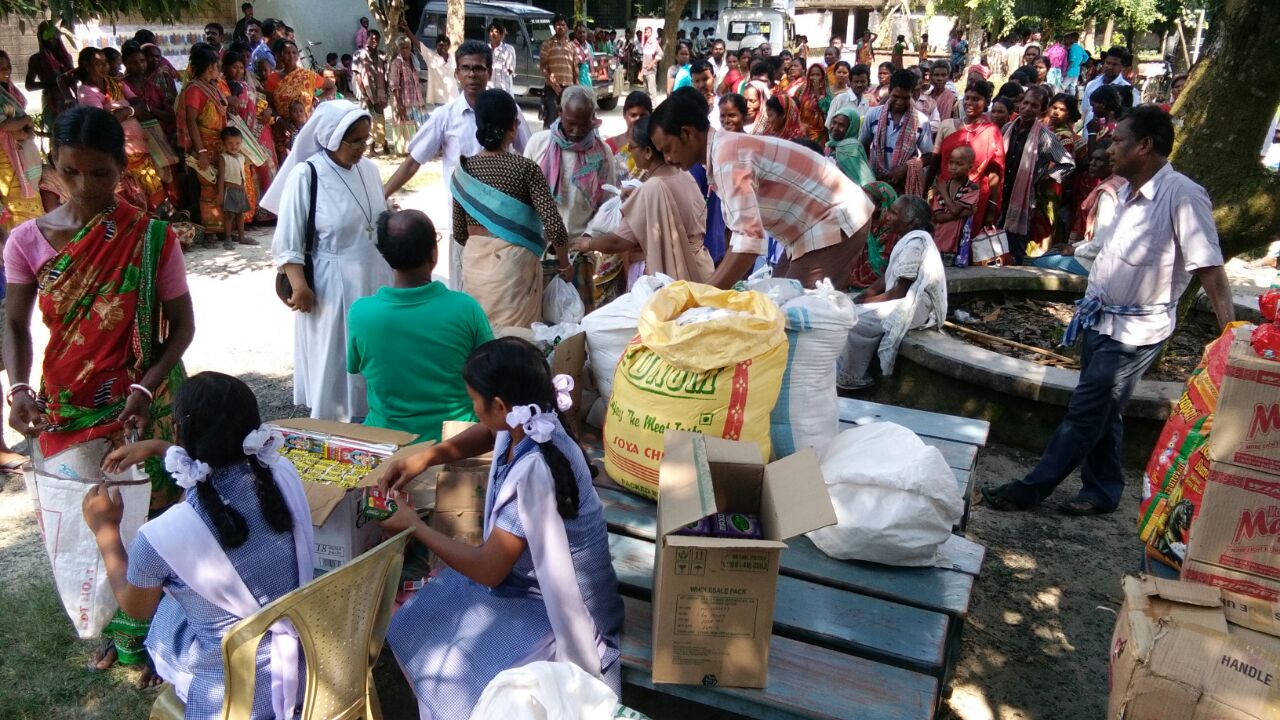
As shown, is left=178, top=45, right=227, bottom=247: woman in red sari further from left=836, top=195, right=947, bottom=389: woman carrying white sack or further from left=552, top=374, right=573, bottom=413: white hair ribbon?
left=552, top=374, right=573, bottom=413: white hair ribbon

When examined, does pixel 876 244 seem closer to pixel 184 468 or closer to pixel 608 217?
pixel 608 217

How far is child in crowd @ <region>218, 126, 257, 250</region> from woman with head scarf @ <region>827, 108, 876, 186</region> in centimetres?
518

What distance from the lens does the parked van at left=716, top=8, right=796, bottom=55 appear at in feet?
70.4

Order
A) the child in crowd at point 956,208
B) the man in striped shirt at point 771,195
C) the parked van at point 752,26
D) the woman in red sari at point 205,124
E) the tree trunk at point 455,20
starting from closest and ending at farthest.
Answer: the man in striped shirt at point 771,195 < the child in crowd at point 956,208 < the woman in red sari at point 205,124 < the tree trunk at point 455,20 < the parked van at point 752,26

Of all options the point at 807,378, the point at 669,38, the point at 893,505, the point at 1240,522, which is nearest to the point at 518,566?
the point at 893,505

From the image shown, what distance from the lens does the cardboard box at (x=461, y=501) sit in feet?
8.14

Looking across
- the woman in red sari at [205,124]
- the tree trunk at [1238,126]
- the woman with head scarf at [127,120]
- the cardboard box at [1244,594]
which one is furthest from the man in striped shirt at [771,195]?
the woman in red sari at [205,124]

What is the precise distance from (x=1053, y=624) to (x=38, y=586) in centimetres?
362

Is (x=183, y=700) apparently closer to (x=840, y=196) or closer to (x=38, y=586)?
(x=38, y=586)

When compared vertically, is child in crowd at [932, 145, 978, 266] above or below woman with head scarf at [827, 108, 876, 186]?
below

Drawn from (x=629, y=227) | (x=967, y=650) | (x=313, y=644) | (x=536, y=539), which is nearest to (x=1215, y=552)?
(x=967, y=650)

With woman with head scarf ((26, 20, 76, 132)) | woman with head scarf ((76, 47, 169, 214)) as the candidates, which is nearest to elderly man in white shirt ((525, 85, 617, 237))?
woman with head scarf ((76, 47, 169, 214))

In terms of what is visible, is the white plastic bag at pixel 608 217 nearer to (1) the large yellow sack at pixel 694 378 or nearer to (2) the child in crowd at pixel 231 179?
(1) the large yellow sack at pixel 694 378

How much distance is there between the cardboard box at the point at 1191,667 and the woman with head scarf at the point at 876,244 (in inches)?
142
